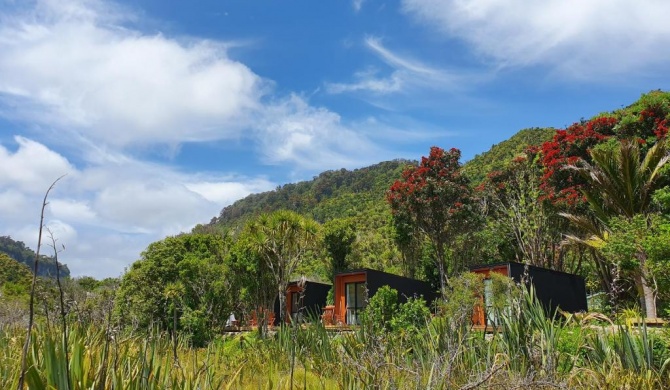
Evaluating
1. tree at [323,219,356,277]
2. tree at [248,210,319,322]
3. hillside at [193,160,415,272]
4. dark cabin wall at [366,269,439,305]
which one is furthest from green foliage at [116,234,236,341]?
hillside at [193,160,415,272]

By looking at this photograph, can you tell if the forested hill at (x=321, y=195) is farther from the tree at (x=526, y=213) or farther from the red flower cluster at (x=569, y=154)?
the red flower cluster at (x=569, y=154)

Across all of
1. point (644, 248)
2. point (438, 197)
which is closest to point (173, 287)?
point (438, 197)

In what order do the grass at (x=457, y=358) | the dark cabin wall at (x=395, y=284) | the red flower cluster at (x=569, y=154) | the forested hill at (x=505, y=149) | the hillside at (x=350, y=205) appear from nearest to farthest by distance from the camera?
the grass at (x=457, y=358) → the red flower cluster at (x=569, y=154) → the dark cabin wall at (x=395, y=284) → the hillside at (x=350, y=205) → the forested hill at (x=505, y=149)

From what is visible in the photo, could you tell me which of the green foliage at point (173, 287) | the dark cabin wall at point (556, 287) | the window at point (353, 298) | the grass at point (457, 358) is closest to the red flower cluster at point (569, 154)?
the dark cabin wall at point (556, 287)

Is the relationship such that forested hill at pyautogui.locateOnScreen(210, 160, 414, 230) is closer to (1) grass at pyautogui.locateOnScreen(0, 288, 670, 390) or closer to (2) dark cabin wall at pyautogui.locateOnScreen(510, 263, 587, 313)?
(2) dark cabin wall at pyautogui.locateOnScreen(510, 263, 587, 313)

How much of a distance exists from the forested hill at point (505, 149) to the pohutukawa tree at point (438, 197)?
52.4ft

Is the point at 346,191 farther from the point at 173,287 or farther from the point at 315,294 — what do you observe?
the point at 173,287

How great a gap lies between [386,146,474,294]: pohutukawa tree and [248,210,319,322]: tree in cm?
497

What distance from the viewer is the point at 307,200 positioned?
8519cm

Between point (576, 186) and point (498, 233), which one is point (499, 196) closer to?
point (498, 233)

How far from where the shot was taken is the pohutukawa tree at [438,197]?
75.7 ft

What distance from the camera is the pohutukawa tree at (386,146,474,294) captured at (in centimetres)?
2306

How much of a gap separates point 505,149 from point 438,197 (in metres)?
24.0

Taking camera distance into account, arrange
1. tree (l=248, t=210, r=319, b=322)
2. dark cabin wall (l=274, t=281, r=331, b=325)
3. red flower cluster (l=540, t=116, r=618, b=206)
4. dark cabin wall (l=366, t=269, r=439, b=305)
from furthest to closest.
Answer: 1. dark cabin wall (l=274, t=281, r=331, b=325)
2. tree (l=248, t=210, r=319, b=322)
3. dark cabin wall (l=366, t=269, r=439, b=305)
4. red flower cluster (l=540, t=116, r=618, b=206)
